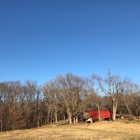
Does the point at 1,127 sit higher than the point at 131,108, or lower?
lower

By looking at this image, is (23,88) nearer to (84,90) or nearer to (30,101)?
(30,101)

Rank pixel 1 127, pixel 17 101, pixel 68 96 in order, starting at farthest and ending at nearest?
pixel 17 101, pixel 1 127, pixel 68 96

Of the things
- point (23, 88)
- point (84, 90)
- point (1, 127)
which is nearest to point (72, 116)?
point (84, 90)

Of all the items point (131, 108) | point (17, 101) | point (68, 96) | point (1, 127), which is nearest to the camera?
A: point (68, 96)

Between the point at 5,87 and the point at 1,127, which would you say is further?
the point at 5,87

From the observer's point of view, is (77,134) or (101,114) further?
(101,114)

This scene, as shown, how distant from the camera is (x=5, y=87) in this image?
2808 inches

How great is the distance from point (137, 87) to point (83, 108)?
2339 cm

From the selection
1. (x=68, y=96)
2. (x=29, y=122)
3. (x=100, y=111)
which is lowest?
(x=29, y=122)

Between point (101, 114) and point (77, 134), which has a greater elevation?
point (77, 134)

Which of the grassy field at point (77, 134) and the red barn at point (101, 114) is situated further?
the red barn at point (101, 114)

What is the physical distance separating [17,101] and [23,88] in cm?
629

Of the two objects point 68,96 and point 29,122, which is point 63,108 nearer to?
point 68,96

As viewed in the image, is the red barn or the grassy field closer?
the grassy field
